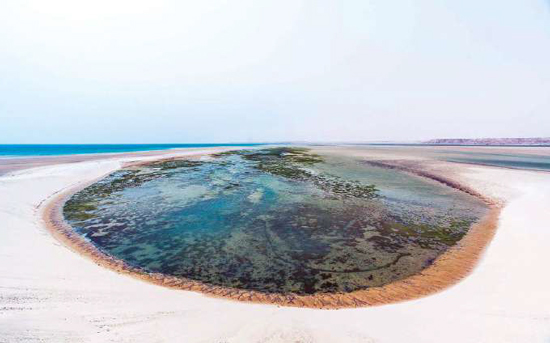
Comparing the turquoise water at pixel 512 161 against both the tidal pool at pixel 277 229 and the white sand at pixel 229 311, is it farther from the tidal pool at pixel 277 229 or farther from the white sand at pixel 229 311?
the white sand at pixel 229 311

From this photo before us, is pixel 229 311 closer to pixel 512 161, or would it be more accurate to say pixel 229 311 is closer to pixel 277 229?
pixel 277 229

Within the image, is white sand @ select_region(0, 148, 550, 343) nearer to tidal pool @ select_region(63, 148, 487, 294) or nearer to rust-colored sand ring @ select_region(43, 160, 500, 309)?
rust-colored sand ring @ select_region(43, 160, 500, 309)

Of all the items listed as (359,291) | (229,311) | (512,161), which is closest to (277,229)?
(359,291)

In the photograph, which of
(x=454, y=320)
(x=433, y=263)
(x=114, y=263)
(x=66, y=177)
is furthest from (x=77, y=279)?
(x=66, y=177)

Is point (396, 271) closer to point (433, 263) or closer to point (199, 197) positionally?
point (433, 263)

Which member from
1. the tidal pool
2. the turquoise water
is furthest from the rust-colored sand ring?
the turquoise water

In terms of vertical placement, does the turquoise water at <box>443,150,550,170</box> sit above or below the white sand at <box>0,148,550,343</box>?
above
